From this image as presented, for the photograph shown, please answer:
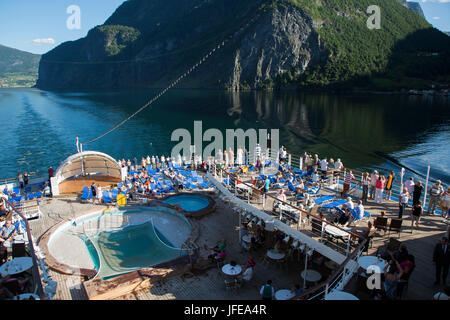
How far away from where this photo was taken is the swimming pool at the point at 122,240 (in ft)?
42.9

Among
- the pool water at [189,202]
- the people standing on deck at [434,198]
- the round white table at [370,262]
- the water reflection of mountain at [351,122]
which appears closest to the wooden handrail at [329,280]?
the round white table at [370,262]

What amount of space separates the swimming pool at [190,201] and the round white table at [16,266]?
830 cm

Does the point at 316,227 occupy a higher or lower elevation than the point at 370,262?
lower

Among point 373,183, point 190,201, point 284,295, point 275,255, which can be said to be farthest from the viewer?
point 190,201

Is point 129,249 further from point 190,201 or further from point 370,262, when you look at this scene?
point 370,262

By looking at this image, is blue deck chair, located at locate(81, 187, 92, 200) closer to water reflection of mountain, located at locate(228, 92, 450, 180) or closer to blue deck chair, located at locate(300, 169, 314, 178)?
blue deck chair, located at locate(300, 169, 314, 178)

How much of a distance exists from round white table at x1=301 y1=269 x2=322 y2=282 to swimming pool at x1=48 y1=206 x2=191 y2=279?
516cm

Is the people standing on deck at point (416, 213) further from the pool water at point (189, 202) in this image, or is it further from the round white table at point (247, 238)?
the pool water at point (189, 202)

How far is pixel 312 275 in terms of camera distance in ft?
33.9

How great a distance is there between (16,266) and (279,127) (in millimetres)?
55670

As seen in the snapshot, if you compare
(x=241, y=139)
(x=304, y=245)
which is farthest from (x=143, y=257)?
(x=241, y=139)

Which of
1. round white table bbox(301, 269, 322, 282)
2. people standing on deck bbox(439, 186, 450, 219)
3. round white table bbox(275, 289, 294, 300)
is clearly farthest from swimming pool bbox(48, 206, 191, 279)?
people standing on deck bbox(439, 186, 450, 219)

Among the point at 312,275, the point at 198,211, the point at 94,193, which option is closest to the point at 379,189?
the point at 312,275
